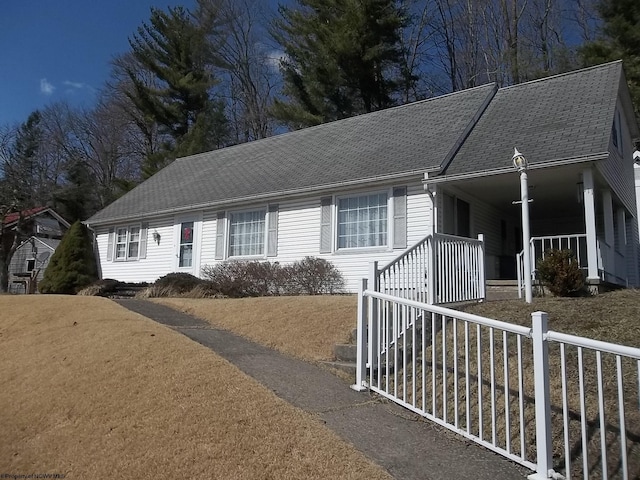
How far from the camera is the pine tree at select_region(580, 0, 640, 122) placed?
2052 cm

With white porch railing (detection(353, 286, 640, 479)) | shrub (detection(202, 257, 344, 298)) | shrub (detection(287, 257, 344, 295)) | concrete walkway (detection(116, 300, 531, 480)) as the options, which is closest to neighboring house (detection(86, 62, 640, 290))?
shrub (detection(287, 257, 344, 295))

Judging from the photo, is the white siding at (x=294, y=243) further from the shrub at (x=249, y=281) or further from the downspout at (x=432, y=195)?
the shrub at (x=249, y=281)

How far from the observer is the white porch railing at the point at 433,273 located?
21.3ft

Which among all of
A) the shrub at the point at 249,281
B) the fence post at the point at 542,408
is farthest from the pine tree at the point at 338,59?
the fence post at the point at 542,408

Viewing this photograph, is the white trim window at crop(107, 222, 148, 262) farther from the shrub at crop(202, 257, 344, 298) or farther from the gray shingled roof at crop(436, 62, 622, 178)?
the gray shingled roof at crop(436, 62, 622, 178)

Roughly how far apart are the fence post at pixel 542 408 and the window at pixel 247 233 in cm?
→ 1149

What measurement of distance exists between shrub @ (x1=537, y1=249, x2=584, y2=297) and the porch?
58 centimetres

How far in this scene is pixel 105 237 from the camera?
19844 millimetres

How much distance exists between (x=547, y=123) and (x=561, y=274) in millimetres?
4749

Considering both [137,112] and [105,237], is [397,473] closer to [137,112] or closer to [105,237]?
[105,237]

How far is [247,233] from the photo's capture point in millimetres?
15094

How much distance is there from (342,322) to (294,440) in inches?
158

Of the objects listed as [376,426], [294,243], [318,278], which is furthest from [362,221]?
[376,426]

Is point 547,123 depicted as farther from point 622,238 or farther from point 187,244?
point 187,244
